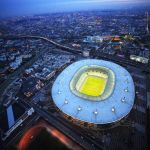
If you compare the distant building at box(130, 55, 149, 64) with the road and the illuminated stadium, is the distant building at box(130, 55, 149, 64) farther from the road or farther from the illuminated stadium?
the road

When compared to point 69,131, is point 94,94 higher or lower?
higher

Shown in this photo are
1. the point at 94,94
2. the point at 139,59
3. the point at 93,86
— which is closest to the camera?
the point at 94,94

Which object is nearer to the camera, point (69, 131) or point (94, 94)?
point (69, 131)

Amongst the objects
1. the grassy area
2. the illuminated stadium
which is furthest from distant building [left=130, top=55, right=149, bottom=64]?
the grassy area

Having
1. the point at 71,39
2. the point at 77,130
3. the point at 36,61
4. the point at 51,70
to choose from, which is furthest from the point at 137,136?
the point at 71,39

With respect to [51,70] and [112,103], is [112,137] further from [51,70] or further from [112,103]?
[51,70]

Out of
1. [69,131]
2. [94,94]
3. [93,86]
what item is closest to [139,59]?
[93,86]

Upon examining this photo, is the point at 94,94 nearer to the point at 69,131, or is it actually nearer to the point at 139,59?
the point at 69,131

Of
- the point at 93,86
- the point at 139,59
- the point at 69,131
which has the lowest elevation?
the point at 69,131
